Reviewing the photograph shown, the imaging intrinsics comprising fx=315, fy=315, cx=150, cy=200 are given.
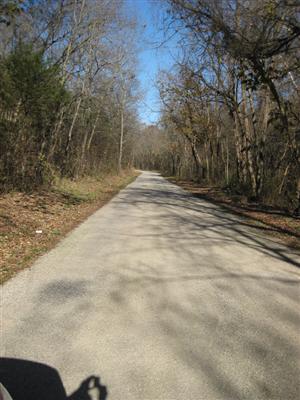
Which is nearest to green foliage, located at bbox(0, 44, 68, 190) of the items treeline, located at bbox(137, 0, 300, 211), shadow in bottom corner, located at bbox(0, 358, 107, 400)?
treeline, located at bbox(137, 0, 300, 211)

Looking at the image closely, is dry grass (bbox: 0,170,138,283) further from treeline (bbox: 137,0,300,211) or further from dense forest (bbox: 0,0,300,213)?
treeline (bbox: 137,0,300,211)

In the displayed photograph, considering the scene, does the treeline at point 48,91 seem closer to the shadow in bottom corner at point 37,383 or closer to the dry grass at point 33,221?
the dry grass at point 33,221

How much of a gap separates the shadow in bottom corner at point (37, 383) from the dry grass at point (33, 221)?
2.04m

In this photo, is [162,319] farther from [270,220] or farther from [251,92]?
[251,92]

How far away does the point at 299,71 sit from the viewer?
8.98 metres

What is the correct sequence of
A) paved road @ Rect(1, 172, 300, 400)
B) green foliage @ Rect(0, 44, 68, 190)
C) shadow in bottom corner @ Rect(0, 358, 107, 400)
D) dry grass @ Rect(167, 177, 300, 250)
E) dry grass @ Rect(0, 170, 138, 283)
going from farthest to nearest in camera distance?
green foliage @ Rect(0, 44, 68, 190)
dry grass @ Rect(167, 177, 300, 250)
dry grass @ Rect(0, 170, 138, 283)
paved road @ Rect(1, 172, 300, 400)
shadow in bottom corner @ Rect(0, 358, 107, 400)

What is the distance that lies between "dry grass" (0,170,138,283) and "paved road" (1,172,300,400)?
1.26 ft

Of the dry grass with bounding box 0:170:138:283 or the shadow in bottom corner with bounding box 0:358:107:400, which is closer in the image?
the shadow in bottom corner with bounding box 0:358:107:400

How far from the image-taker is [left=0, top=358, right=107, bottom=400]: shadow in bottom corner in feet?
7.73

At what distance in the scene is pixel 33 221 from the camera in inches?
314

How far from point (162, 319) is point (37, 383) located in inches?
56.9

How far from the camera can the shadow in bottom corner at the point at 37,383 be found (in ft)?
7.73

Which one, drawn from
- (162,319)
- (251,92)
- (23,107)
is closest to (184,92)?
(251,92)

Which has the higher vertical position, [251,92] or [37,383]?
[251,92]
